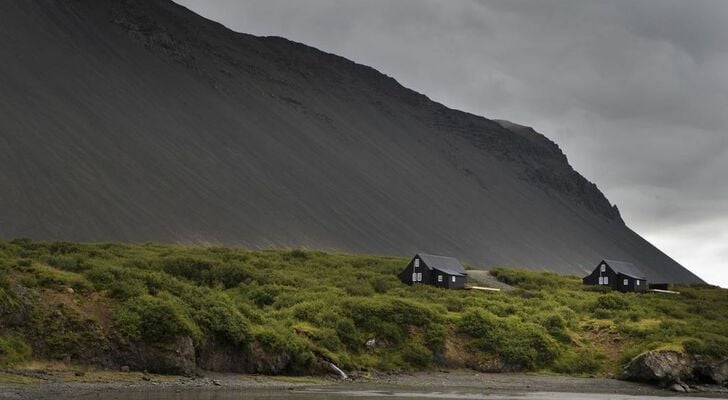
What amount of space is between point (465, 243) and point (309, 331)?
324 feet

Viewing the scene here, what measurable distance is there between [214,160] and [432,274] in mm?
61049

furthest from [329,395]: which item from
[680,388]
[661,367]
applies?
[661,367]

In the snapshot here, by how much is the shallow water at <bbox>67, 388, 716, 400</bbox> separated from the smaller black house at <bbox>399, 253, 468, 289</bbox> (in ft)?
107

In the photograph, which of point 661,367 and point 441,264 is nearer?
point 661,367

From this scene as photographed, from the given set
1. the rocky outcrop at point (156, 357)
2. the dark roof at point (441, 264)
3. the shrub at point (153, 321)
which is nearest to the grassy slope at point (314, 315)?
the shrub at point (153, 321)

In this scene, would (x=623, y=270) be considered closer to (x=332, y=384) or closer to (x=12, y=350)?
(x=332, y=384)

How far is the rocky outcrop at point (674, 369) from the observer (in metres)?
49.2

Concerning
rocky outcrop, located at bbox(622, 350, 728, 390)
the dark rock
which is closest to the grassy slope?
rocky outcrop, located at bbox(622, 350, 728, 390)

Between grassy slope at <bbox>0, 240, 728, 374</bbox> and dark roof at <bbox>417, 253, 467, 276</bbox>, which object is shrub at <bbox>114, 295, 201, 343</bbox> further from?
dark roof at <bbox>417, 253, 467, 276</bbox>

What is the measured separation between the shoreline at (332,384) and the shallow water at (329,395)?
366 mm

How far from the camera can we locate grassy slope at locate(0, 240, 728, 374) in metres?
39.6

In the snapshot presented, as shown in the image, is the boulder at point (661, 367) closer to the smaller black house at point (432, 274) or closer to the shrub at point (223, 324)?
the shrub at point (223, 324)

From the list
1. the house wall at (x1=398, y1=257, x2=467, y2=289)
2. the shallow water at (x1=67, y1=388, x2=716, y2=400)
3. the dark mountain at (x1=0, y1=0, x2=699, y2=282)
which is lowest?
the shallow water at (x1=67, y1=388, x2=716, y2=400)

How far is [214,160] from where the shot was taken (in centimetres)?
12962
